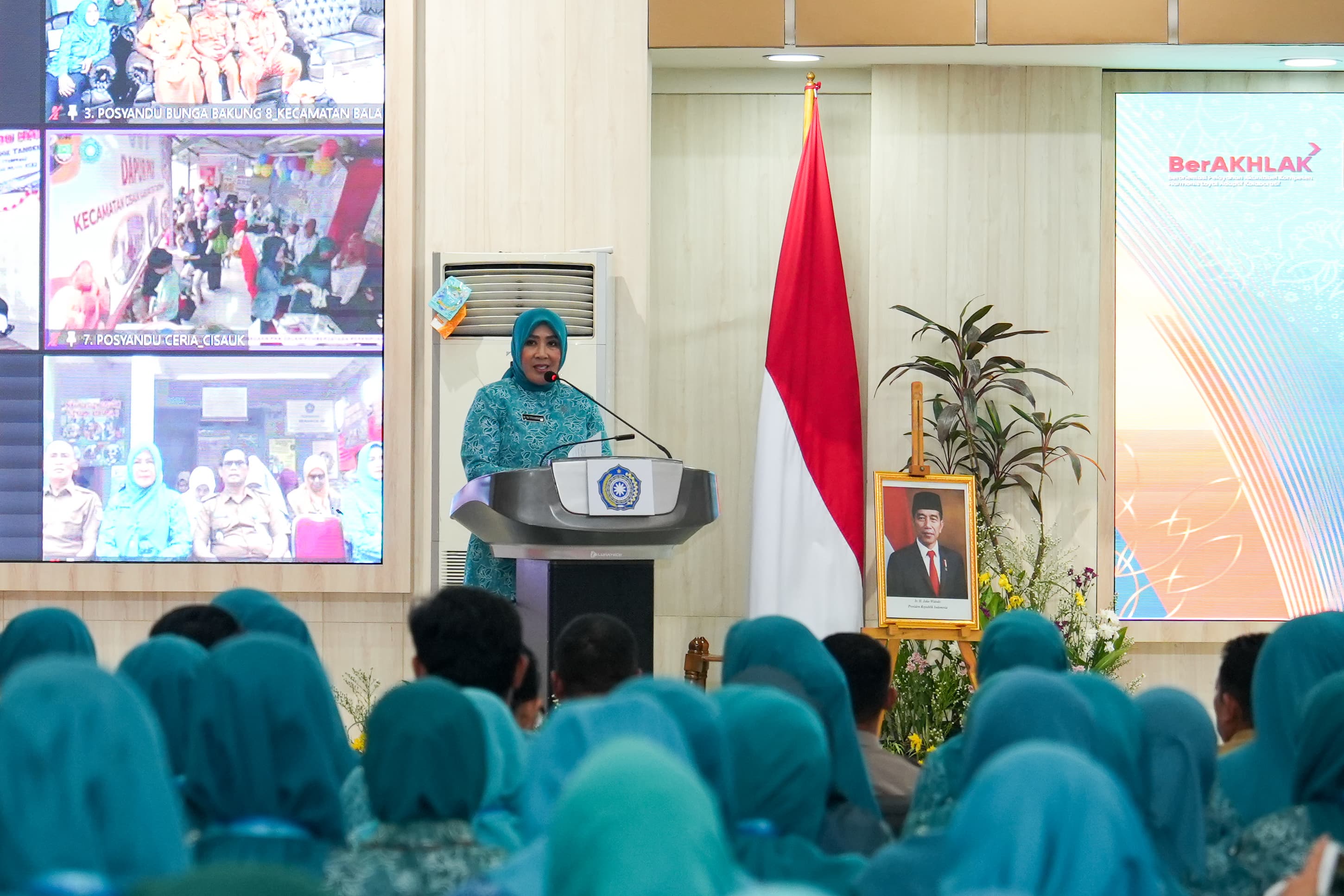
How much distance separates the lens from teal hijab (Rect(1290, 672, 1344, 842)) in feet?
6.86

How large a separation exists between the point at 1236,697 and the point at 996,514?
133 inches

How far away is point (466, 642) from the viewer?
274cm

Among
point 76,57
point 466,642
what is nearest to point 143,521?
point 76,57

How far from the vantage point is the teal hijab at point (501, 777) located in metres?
2.26

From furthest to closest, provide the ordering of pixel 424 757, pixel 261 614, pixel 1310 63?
pixel 1310 63, pixel 261 614, pixel 424 757

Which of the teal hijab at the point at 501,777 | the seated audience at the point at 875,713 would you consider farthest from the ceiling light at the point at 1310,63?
the teal hijab at the point at 501,777

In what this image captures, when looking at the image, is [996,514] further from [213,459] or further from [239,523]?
[213,459]

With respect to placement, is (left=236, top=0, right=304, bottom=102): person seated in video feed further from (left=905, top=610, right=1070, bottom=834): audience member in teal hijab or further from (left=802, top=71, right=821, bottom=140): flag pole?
(left=905, top=610, right=1070, bottom=834): audience member in teal hijab

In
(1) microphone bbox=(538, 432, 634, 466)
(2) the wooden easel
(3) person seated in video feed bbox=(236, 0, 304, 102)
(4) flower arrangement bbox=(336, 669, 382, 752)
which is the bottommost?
(4) flower arrangement bbox=(336, 669, 382, 752)

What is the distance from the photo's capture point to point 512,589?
4.39 meters

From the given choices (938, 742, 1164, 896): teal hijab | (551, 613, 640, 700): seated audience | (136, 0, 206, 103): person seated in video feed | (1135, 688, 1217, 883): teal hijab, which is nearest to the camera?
(938, 742, 1164, 896): teal hijab

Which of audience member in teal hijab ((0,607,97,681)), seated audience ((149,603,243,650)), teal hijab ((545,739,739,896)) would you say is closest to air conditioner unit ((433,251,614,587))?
seated audience ((149,603,243,650))

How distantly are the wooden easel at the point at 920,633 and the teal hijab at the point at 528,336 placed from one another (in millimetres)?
1700

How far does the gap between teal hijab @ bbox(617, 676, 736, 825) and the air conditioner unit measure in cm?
388
